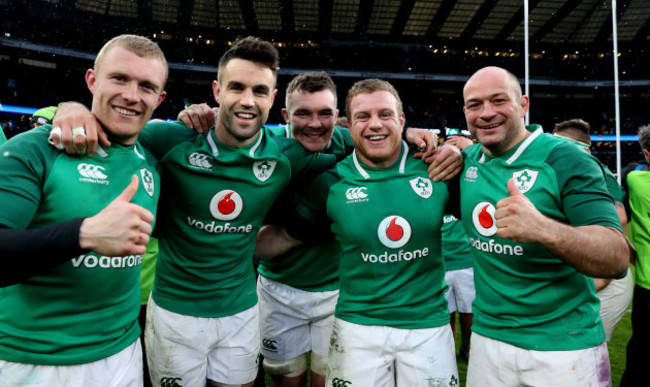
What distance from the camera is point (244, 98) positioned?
2.06 metres

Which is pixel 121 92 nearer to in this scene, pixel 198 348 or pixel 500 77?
pixel 198 348

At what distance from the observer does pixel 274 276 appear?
9.14ft

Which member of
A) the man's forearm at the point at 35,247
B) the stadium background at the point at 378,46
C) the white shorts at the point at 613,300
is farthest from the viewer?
the stadium background at the point at 378,46

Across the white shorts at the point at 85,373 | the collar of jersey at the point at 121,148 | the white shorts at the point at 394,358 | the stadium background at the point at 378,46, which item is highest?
the stadium background at the point at 378,46

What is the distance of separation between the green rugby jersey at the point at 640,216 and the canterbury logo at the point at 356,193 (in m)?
2.29

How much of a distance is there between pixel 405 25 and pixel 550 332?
80.8 feet

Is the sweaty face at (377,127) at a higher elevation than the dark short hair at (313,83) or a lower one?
lower

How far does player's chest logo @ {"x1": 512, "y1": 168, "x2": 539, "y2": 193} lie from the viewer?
1.79 m

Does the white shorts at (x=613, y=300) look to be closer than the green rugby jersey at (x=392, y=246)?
No

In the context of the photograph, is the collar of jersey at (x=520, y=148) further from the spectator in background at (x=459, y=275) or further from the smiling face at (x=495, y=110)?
the spectator in background at (x=459, y=275)

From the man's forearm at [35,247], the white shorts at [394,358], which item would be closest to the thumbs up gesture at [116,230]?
the man's forearm at [35,247]

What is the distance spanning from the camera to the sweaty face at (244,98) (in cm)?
206

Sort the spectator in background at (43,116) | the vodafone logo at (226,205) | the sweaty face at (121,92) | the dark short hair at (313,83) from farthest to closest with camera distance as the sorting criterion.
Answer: the spectator in background at (43,116), the dark short hair at (313,83), the vodafone logo at (226,205), the sweaty face at (121,92)

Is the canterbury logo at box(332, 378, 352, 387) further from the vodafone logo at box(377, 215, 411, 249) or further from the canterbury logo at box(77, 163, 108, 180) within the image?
the canterbury logo at box(77, 163, 108, 180)
